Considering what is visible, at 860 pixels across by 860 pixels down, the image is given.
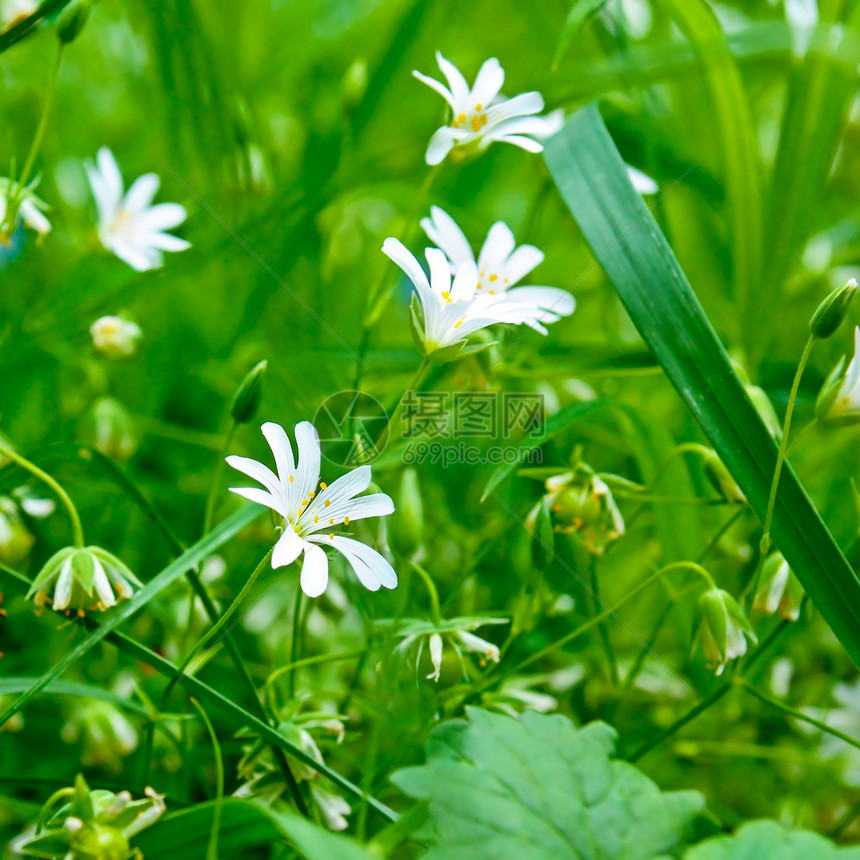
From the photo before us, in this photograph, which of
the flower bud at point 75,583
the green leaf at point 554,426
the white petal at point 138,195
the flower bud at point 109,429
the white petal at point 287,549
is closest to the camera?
the white petal at point 287,549

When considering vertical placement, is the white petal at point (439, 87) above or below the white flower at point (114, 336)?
above

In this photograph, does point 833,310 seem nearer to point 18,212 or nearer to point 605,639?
point 605,639

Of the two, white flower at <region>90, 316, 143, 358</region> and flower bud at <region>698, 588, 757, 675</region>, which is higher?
white flower at <region>90, 316, 143, 358</region>

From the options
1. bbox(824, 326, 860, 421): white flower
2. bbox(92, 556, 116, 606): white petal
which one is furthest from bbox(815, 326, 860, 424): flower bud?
bbox(92, 556, 116, 606): white petal

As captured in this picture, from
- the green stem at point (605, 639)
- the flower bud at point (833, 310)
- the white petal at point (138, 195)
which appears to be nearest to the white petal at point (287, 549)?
the green stem at point (605, 639)

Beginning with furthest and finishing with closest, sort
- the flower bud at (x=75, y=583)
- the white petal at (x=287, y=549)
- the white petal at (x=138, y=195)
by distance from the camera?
the white petal at (x=138, y=195) < the flower bud at (x=75, y=583) < the white petal at (x=287, y=549)

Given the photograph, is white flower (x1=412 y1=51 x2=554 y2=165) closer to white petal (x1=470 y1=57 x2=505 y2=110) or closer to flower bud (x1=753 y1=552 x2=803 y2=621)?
white petal (x1=470 y1=57 x2=505 y2=110)

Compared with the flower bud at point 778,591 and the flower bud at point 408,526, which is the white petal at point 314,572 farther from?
the flower bud at point 778,591
